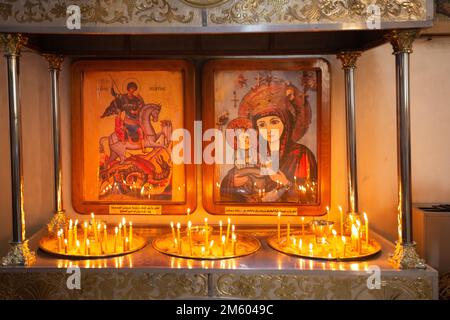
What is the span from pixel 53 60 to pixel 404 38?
225 cm

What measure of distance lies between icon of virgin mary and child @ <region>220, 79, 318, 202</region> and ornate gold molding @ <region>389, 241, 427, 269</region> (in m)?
0.98

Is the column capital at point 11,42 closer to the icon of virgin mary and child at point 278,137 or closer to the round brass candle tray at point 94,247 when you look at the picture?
the round brass candle tray at point 94,247

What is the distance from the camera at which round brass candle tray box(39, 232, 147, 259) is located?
7.66 ft

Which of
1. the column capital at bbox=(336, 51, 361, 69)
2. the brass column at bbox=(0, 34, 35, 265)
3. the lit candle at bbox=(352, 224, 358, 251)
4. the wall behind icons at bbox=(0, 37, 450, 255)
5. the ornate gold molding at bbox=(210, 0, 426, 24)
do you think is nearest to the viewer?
the ornate gold molding at bbox=(210, 0, 426, 24)

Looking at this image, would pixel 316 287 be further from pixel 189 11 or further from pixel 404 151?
pixel 189 11

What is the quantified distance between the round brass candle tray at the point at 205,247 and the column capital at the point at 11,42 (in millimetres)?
1341

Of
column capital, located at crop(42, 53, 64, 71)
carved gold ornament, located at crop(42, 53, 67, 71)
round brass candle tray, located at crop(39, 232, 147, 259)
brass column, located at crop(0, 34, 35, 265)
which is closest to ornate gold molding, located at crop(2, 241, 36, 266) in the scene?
brass column, located at crop(0, 34, 35, 265)

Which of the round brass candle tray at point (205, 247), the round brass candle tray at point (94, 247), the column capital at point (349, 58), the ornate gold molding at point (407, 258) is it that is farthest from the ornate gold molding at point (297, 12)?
the round brass candle tray at point (94, 247)

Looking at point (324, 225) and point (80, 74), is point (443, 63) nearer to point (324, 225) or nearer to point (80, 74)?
point (324, 225)

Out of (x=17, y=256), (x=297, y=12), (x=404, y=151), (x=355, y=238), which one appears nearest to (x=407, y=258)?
(x=355, y=238)

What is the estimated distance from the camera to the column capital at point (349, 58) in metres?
2.78

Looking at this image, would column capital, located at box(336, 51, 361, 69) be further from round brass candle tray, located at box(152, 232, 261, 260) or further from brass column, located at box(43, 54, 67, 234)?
brass column, located at box(43, 54, 67, 234)

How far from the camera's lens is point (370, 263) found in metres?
2.22
